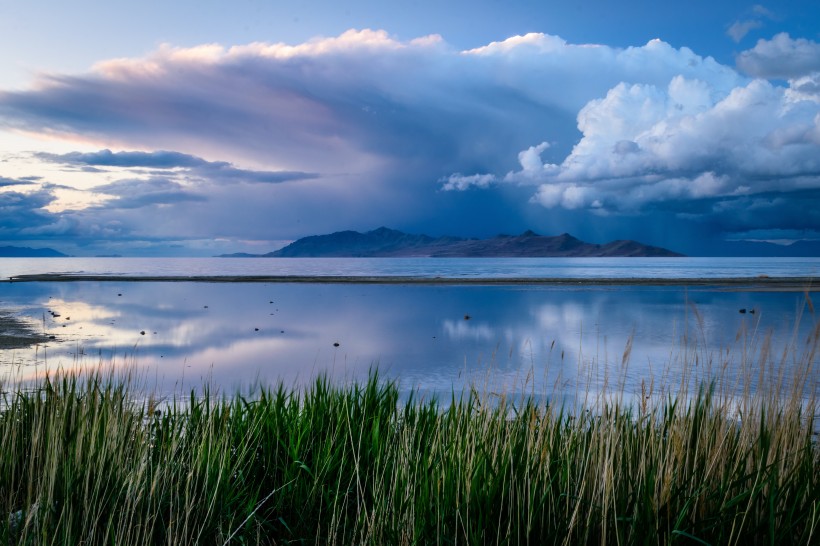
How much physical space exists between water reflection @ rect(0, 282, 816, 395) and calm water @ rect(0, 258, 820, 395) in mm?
55

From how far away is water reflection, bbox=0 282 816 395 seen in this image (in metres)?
11.8

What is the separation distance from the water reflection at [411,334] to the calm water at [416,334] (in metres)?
0.05

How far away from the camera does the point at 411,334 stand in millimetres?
18812

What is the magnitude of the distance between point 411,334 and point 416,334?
0.15m

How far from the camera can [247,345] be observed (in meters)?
16.5

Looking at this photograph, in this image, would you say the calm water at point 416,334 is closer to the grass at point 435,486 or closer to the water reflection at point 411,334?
the water reflection at point 411,334

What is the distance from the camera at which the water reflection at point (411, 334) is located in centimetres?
1181

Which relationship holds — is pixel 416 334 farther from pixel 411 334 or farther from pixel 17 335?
pixel 17 335

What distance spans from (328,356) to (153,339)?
5.52 metres

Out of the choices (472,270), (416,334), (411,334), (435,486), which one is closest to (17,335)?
(411,334)

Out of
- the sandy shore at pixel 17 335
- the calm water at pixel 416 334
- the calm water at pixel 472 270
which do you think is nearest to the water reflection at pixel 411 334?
the calm water at pixel 416 334

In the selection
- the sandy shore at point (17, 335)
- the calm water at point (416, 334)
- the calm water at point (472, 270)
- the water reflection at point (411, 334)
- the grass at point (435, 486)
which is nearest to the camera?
the grass at point (435, 486)

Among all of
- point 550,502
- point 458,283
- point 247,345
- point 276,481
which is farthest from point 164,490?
point 458,283

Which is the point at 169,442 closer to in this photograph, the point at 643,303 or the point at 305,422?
the point at 305,422
